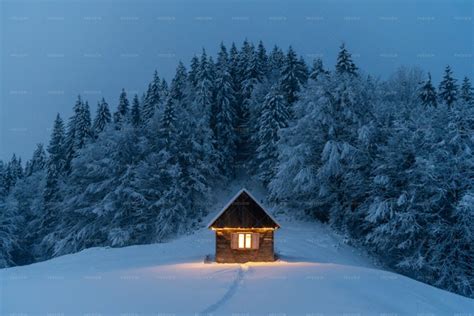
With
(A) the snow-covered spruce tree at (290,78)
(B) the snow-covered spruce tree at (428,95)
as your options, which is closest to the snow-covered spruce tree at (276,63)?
(A) the snow-covered spruce tree at (290,78)

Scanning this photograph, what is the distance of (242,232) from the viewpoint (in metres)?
30.1

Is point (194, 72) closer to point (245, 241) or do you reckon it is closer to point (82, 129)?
point (82, 129)

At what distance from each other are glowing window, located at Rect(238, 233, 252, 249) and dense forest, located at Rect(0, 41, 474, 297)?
10.7 m

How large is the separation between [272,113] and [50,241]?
2710 centimetres

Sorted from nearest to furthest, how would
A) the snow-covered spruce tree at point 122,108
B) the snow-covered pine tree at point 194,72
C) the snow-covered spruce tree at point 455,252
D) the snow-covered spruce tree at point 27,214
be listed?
the snow-covered spruce tree at point 455,252 < the snow-covered spruce tree at point 27,214 < the snow-covered pine tree at point 194,72 < the snow-covered spruce tree at point 122,108

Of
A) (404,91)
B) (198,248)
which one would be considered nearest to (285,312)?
(198,248)

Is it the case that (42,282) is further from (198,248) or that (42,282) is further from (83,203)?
(83,203)

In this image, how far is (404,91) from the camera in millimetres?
53281

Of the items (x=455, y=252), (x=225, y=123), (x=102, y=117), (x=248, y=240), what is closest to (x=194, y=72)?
(x=225, y=123)

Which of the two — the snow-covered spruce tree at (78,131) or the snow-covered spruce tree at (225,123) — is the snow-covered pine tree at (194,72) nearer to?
the snow-covered spruce tree at (225,123)

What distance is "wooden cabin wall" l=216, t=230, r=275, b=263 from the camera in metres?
29.9

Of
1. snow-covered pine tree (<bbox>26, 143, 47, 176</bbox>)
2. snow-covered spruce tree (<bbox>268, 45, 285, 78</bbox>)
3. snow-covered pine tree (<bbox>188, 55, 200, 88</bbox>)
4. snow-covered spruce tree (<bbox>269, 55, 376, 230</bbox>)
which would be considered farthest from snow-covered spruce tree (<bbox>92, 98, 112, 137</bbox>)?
snow-covered spruce tree (<bbox>269, 55, 376, 230</bbox>)

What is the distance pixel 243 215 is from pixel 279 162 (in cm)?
1803

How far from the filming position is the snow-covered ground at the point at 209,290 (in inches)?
661
